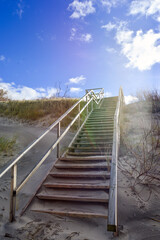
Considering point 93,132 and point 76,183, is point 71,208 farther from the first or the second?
point 93,132

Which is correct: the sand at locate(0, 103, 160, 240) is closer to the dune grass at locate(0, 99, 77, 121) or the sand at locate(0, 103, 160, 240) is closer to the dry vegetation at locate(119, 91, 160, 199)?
the dry vegetation at locate(119, 91, 160, 199)

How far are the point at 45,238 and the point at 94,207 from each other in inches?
31.1

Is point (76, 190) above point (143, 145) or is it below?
below

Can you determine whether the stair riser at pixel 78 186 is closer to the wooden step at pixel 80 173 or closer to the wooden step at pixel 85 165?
the wooden step at pixel 80 173

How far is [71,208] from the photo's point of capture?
2395 mm

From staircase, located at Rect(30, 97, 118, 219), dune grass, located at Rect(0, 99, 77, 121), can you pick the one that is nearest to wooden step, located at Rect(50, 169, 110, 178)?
staircase, located at Rect(30, 97, 118, 219)

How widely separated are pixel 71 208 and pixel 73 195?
219mm

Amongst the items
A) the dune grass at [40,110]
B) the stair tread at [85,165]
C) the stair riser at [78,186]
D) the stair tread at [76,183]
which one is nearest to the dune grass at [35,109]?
the dune grass at [40,110]

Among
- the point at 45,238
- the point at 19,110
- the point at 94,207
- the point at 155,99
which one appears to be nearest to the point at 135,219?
the point at 94,207

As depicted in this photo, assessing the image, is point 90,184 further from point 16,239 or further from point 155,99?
point 155,99

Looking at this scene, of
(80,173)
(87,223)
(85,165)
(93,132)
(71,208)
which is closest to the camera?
(87,223)

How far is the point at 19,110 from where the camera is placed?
377 inches

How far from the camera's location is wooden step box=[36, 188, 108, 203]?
2438 millimetres

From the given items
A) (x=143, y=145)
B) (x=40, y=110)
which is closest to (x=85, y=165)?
(x=143, y=145)
